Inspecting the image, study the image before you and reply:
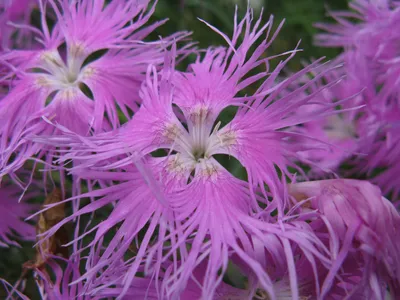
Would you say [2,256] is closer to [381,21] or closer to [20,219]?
[20,219]

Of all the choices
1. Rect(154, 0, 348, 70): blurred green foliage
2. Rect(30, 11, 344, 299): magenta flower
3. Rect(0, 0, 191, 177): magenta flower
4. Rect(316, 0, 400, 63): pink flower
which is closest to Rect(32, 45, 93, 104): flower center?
Rect(0, 0, 191, 177): magenta flower

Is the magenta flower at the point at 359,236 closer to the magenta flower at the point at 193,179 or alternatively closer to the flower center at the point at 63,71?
the magenta flower at the point at 193,179

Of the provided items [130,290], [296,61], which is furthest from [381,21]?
[130,290]

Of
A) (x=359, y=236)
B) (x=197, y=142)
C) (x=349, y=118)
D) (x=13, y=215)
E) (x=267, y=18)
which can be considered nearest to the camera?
(x=359, y=236)

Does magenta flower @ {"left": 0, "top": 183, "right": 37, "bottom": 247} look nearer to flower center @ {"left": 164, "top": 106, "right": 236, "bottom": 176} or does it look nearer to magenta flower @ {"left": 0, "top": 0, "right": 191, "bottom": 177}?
magenta flower @ {"left": 0, "top": 0, "right": 191, "bottom": 177}

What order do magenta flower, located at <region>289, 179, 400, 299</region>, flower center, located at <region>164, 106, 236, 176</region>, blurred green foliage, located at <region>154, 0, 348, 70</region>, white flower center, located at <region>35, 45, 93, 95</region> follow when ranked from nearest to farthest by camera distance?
magenta flower, located at <region>289, 179, 400, 299</region>
flower center, located at <region>164, 106, 236, 176</region>
white flower center, located at <region>35, 45, 93, 95</region>
blurred green foliage, located at <region>154, 0, 348, 70</region>

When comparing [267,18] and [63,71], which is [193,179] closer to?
[63,71]

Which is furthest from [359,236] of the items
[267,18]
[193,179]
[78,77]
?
[267,18]
